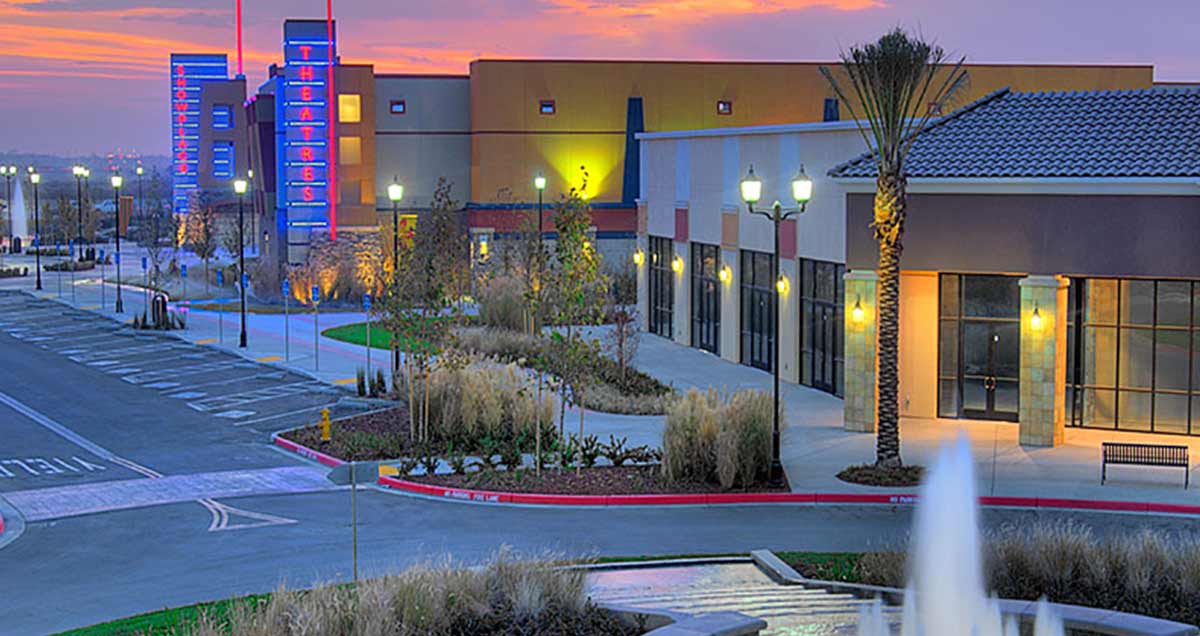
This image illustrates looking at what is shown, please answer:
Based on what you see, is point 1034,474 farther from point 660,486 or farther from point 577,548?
point 577,548

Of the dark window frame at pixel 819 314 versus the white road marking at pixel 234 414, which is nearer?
the white road marking at pixel 234 414

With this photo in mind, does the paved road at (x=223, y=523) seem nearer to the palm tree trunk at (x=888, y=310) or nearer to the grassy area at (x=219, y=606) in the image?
the grassy area at (x=219, y=606)

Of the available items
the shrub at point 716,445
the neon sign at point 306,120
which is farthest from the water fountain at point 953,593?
the neon sign at point 306,120

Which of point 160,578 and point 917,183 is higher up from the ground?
point 917,183

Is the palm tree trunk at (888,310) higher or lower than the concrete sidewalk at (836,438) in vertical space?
higher

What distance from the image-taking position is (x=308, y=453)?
1150 inches

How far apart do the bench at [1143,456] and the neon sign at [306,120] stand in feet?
140

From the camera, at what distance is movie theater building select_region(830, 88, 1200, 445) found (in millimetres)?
28844

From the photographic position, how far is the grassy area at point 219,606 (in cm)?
1657

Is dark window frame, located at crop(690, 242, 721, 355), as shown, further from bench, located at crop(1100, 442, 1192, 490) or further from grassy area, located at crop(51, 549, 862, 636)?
grassy area, located at crop(51, 549, 862, 636)

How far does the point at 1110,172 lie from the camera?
2869 centimetres

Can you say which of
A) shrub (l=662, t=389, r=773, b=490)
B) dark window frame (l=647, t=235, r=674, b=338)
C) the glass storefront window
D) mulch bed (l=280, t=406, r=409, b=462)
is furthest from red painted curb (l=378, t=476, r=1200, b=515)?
dark window frame (l=647, t=235, r=674, b=338)

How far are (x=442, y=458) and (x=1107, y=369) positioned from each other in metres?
13.1

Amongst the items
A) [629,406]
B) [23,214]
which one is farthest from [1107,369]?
[23,214]
